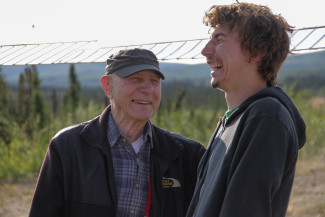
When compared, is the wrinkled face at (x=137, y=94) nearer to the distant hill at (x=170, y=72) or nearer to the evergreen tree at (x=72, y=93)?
the evergreen tree at (x=72, y=93)

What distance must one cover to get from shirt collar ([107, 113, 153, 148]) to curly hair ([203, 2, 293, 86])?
0.86 meters

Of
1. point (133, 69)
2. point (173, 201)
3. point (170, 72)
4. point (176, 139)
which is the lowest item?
point (173, 201)

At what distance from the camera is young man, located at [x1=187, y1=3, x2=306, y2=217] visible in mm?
1733

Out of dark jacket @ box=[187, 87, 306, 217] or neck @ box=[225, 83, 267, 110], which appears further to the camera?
neck @ box=[225, 83, 267, 110]

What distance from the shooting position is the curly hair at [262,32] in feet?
6.73

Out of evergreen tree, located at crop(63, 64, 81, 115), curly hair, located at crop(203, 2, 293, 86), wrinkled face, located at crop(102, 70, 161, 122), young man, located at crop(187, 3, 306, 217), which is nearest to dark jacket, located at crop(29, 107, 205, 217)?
wrinkled face, located at crop(102, 70, 161, 122)

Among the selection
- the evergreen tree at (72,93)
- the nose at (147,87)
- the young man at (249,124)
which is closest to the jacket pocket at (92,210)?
the young man at (249,124)

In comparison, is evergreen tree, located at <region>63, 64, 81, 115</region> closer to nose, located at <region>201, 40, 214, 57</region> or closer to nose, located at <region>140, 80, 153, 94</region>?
nose, located at <region>140, 80, 153, 94</region>

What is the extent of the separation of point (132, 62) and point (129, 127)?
38cm

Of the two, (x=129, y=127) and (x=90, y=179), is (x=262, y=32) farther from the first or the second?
(x=90, y=179)

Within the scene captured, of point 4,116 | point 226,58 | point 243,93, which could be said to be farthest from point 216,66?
point 4,116

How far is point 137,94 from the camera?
261 centimetres

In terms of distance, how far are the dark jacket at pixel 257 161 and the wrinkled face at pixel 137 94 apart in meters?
0.74

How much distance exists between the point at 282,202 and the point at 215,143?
1.40ft
